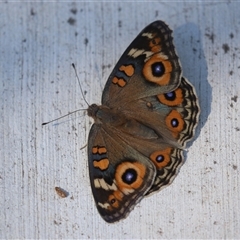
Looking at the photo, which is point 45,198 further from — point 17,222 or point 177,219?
point 177,219

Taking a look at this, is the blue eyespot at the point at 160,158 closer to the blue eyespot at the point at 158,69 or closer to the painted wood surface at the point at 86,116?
the painted wood surface at the point at 86,116

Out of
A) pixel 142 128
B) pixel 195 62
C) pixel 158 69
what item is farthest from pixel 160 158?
pixel 195 62

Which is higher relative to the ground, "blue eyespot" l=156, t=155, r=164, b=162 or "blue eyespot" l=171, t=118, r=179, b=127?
"blue eyespot" l=171, t=118, r=179, b=127

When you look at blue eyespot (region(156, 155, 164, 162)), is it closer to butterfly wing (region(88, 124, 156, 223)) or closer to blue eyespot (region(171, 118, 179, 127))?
butterfly wing (region(88, 124, 156, 223))

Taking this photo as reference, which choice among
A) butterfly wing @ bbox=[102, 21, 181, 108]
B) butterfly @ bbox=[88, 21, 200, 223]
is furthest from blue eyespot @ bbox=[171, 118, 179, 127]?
butterfly wing @ bbox=[102, 21, 181, 108]

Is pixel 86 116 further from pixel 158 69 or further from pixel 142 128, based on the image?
pixel 158 69

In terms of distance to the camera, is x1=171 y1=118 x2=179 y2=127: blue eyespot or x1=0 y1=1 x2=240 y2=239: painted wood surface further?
x1=0 y1=1 x2=240 y2=239: painted wood surface

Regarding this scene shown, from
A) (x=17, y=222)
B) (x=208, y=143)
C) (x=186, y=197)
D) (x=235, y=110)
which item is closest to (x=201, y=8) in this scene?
(x=235, y=110)
